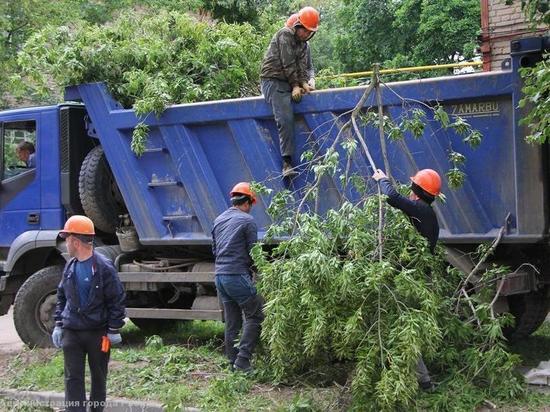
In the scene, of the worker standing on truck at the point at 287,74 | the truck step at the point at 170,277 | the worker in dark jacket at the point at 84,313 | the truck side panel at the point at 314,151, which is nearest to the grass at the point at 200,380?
the truck step at the point at 170,277

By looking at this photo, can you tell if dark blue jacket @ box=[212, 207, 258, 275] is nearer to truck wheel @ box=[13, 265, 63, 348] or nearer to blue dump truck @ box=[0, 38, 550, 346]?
blue dump truck @ box=[0, 38, 550, 346]

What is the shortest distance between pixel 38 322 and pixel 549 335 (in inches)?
219

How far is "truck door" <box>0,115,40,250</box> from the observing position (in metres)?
8.62

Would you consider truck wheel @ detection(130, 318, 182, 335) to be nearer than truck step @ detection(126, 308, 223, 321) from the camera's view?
No

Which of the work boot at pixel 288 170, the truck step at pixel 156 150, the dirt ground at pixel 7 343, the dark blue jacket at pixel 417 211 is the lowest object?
the dirt ground at pixel 7 343

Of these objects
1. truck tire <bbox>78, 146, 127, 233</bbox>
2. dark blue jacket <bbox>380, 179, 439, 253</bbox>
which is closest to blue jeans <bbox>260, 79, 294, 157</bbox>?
dark blue jacket <bbox>380, 179, 439, 253</bbox>

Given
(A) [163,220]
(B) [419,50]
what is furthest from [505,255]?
(B) [419,50]

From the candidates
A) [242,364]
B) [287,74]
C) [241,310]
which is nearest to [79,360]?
[242,364]

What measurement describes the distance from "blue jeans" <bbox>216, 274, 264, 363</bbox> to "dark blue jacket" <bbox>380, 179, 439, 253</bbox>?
1.58 metres

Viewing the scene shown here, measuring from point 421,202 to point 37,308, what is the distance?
4.70 meters

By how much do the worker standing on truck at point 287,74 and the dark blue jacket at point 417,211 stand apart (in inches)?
58.4

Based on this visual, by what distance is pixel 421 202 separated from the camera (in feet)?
18.9

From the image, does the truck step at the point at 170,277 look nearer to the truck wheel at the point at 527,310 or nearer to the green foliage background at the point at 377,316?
the green foliage background at the point at 377,316

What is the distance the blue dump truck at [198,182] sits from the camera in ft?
20.2
